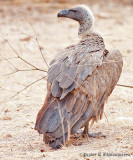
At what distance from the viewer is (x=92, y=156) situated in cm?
389

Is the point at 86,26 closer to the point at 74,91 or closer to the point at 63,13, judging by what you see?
the point at 63,13

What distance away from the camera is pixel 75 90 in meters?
4.38

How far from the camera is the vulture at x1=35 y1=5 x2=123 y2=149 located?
4266 millimetres

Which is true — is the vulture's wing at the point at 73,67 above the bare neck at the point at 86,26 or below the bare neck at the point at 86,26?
below

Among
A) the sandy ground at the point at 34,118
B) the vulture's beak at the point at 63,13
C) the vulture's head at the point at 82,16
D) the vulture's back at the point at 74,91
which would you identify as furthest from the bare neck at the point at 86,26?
the vulture's back at the point at 74,91

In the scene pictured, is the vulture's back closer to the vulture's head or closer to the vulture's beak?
the vulture's head

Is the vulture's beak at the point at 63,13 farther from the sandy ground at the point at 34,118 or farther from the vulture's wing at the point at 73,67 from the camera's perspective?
the vulture's wing at the point at 73,67

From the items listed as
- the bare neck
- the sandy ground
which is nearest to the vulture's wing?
the sandy ground

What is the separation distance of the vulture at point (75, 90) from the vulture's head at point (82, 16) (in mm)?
808

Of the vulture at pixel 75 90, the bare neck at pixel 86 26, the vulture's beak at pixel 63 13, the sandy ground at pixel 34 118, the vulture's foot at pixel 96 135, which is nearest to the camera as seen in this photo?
the sandy ground at pixel 34 118

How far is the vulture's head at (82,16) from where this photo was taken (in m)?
5.69

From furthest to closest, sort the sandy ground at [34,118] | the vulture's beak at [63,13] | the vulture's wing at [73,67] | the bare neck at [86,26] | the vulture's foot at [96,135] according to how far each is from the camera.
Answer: the vulture's beak at [63,13], the bare neck at [86,26], the vulture's foot at [96,135], the vulture's wing at [73,67], the sandy ground at [34,118]

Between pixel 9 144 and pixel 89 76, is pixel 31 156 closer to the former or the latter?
pixel 9 144

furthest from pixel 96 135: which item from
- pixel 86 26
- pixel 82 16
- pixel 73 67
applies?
pixel 82 16
